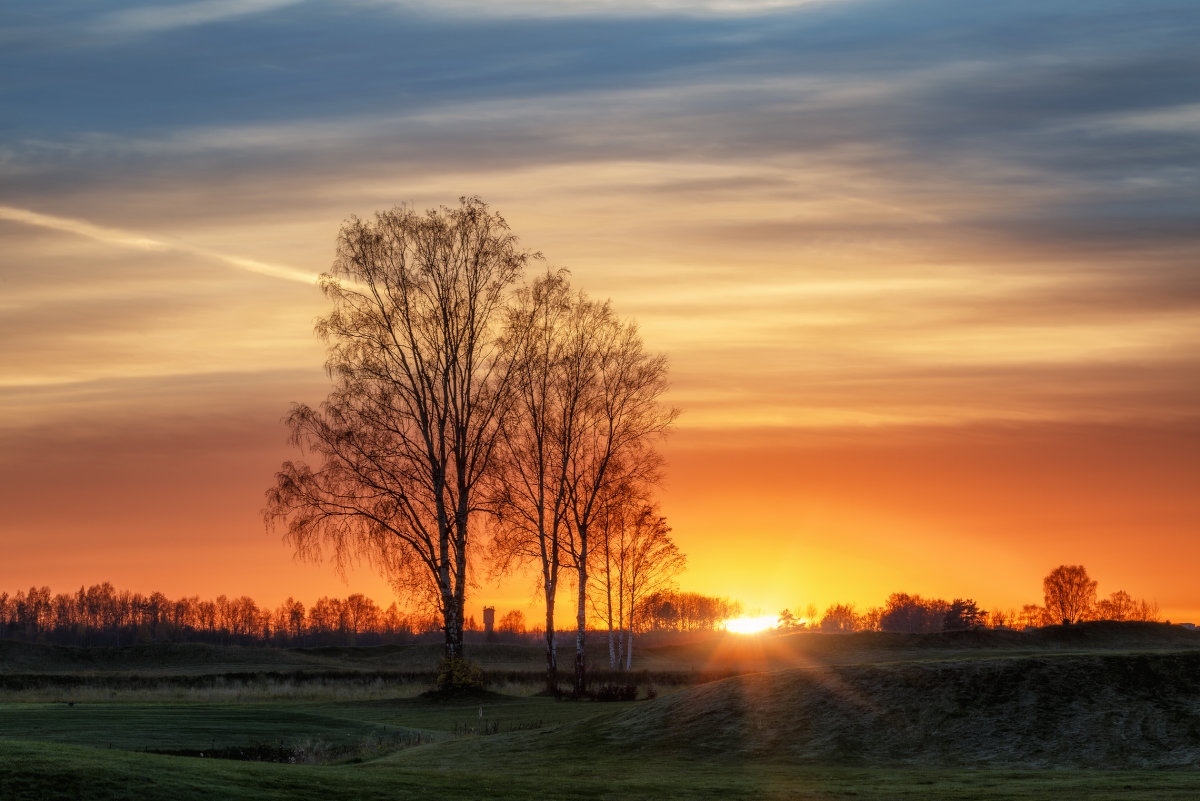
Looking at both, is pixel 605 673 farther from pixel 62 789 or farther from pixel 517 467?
pixel 62 789

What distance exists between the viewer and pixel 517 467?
185ft

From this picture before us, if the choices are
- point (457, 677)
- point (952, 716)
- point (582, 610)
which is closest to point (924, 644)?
point (582, 610)

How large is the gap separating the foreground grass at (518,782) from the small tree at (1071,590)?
128m

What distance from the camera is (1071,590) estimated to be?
146750 millimetres

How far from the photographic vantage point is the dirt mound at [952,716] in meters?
30.4

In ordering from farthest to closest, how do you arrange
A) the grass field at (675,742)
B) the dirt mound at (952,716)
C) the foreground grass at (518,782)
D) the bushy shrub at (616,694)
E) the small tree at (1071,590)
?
the small tree at (1071,590)
the bushy shrub at (616,694)
the dirt mound at (952,716)
the grass field at (675,742)
the foreground grass at (518,782)

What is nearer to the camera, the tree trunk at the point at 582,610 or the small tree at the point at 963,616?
the tree trunk at the point at 582,610

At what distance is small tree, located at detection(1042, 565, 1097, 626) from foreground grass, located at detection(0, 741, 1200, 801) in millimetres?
Answer: 127899

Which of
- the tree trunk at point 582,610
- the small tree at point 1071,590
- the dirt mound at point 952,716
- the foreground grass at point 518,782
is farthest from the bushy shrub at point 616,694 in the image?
the small tree at point 1071,590

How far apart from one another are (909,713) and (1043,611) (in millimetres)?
149357

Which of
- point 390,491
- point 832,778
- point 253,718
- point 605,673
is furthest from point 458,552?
point 832,778

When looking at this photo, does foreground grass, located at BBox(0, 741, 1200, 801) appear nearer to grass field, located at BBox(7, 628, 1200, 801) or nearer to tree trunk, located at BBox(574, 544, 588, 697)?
grass field, located at BBox(7, 628, 1200, 801)

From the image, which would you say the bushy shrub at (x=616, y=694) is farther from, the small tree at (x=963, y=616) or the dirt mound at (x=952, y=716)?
the small tree at (x=963, y=616)

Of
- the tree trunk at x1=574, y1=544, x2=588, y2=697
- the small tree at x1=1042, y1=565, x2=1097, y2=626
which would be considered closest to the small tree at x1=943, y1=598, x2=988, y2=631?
the small tree at x1=1042, y1=565, x2=1097, y2=626
